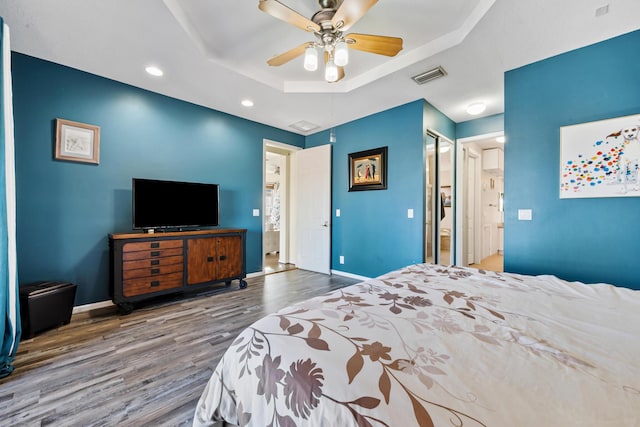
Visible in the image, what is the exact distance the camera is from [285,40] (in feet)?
7.82

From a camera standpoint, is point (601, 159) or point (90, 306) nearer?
point (601, 159)

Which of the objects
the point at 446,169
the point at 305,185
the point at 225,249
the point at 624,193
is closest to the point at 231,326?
the point at 225,249

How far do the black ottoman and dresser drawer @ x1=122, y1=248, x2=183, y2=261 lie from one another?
1.61 ft

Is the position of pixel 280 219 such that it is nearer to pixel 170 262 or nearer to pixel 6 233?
pixel 170 262

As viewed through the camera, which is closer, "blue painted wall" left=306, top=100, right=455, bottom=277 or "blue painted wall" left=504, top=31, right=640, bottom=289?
"blue painted wall" left=504, top=31, right=640, bottom=289

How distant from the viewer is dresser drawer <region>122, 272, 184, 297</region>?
2673 millimetres

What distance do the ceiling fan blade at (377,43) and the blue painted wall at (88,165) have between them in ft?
8.66

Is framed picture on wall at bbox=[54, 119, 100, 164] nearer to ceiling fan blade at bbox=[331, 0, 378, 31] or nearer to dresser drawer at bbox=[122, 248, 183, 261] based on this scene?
dresser drawer at bbox=[122, 248, 183, 261]

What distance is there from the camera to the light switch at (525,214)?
2.50 m

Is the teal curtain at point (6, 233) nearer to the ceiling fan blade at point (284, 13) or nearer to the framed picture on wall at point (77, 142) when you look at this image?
the framed picture on wall at point (77, 142)

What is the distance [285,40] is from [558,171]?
2.83m

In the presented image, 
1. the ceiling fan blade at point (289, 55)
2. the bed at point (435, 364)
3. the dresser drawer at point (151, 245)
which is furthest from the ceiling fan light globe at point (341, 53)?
the dresser drawer at point (151, 245)

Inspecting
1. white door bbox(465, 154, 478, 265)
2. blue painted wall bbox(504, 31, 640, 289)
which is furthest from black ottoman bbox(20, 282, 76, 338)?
white door bbox(465, 154, 478, 265)

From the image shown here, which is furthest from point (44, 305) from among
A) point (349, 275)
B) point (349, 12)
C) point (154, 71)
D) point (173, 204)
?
point (349, 275)
